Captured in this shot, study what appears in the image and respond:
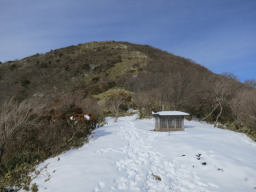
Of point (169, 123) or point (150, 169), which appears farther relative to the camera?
point (169, 123)

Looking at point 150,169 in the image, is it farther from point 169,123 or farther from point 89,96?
point 89,96

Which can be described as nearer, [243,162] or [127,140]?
[243,162]

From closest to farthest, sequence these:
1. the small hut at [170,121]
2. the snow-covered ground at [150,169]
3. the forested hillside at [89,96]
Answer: the snow-covered ground at [150,169] → the forested hillside at [89,96] → the small hut at [170,121]

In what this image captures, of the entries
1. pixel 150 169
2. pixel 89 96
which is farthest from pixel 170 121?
pixel 89 96

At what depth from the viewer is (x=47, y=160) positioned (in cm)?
575

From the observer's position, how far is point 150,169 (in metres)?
4.99

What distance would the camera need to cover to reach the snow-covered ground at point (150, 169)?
4.04 metres

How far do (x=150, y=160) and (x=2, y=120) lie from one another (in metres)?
4.16

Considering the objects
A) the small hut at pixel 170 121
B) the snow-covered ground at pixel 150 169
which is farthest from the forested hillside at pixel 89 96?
the small hut at pixel 170 121

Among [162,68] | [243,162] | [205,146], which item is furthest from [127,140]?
[162,68]

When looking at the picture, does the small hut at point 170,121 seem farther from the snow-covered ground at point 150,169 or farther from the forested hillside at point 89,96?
the forested hillside at point 89,96

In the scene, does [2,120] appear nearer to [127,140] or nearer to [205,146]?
[127,140]

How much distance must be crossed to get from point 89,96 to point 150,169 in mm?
16984

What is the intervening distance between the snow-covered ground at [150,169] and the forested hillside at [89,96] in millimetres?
898
